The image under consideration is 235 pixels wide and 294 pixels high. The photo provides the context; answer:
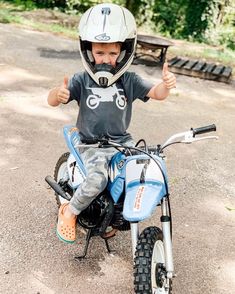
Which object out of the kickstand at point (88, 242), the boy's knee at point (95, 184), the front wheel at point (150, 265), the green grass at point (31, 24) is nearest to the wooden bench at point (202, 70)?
the green grass at point (31, 24)

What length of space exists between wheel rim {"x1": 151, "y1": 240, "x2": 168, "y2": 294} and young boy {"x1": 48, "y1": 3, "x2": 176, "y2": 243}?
49cm

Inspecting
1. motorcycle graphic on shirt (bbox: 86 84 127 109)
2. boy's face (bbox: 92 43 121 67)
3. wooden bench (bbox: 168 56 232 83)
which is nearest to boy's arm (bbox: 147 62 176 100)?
motorcycle graphic on shirt (bbox: 86 84 127 109)

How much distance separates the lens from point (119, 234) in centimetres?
346

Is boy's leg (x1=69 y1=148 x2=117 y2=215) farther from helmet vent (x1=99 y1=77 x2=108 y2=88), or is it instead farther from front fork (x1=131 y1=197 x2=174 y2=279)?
helmet vent (x1=99 y1=77 x2=108 y2=88)

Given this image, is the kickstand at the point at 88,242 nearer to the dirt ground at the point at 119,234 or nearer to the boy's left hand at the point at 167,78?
the dirt ground at the point at 119,234

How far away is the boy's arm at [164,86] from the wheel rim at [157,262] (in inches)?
38.6

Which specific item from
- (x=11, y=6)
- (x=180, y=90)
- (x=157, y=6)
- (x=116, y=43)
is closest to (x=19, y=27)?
(x=11, y=6)

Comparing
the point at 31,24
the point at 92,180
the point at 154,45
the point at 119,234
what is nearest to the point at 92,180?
the point at 92,180

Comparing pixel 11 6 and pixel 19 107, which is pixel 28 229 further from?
pixel 11 6

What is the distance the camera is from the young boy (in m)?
2.74

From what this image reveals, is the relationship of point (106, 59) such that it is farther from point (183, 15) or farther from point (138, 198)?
point (183, 15)

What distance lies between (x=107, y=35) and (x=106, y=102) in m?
0.45

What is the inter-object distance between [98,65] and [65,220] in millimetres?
1051

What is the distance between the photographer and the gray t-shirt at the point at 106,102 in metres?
2.94
